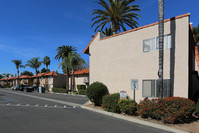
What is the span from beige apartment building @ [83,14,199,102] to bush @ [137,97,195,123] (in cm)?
127

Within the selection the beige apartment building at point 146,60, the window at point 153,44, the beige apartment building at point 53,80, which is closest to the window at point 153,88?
the beige apartment building at point 146,60

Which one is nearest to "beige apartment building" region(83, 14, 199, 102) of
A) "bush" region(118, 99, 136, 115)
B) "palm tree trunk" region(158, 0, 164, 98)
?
"palm tree trunk" region(158, 0, 164, 98)

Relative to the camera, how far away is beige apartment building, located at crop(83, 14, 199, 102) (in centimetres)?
892

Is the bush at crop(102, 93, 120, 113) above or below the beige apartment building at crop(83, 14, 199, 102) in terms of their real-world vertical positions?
below

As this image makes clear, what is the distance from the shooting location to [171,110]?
750cm

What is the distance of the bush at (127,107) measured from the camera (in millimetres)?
9344

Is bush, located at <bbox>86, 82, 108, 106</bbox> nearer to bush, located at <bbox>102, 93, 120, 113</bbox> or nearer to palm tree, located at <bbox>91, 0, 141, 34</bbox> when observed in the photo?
bush, located at <bbox>102, 93, 120, 113</bbox>

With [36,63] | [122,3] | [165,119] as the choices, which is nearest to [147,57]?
[165,119]

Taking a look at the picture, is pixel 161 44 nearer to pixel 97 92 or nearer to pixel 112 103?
pixel 112 103

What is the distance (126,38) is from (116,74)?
11.1ft

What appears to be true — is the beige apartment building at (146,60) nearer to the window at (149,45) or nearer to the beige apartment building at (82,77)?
the window at (149,45)

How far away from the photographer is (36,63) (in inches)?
1932

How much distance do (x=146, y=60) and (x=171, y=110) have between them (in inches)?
165

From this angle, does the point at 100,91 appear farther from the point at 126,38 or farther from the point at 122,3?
the point at 122,3
